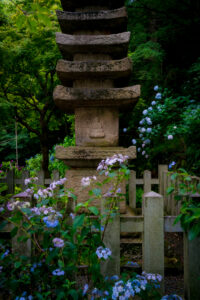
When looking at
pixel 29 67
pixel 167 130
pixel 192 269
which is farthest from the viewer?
pixel 29 67

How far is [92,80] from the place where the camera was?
12.3ft

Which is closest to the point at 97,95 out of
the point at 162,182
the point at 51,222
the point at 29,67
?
the point at 162,182

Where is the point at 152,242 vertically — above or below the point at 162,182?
above

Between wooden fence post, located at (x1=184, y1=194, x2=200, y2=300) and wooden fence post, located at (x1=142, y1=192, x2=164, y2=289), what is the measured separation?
0.16 metres

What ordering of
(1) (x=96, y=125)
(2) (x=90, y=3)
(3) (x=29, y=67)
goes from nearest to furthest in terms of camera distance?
(1) (x=96, y=125), (2) (x=90, y=3), (3) (x=29, y=67)

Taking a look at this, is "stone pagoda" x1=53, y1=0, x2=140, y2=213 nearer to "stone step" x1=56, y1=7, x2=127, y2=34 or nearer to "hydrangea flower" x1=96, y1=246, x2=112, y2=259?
"stone step" x1=56, y1=7, x2=127, y2=34

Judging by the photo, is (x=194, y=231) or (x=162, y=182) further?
(x=162, y=182)

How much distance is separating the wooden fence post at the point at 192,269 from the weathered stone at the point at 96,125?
2.28m

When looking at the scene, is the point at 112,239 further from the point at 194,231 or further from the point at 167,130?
the point at 167,130

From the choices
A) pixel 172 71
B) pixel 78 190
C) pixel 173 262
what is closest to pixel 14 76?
pixel 172 71

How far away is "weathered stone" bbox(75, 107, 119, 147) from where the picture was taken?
3701mm

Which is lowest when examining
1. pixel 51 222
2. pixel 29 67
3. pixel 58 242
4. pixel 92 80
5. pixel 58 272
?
pixel 58 272

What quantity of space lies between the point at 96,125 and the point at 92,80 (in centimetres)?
70

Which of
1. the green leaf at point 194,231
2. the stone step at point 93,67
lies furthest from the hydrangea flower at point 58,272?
the stone step at point 93,67
